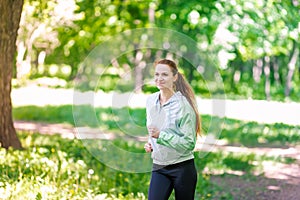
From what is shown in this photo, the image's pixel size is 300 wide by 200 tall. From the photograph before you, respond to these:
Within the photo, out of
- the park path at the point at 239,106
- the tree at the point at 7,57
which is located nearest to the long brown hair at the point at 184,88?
the tree at the point at 7,57

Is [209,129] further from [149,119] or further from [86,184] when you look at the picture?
[86,184]

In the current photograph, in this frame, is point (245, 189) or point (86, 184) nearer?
point (86, 184)

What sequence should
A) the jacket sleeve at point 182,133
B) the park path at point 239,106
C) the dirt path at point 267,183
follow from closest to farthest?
the jacket sleeve at point 182,133 → the dirt path at point 267,183 → the park path at point 239,106

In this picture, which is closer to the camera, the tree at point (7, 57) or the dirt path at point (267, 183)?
the dirt path at point (267, 183)

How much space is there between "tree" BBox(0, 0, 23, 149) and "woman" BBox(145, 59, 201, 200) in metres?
4.27

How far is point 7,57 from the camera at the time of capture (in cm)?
792

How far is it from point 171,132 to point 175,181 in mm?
448

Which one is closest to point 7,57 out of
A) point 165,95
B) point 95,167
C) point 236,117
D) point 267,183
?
point 95,167

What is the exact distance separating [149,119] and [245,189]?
4183 mm

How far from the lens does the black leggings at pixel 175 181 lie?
398cm

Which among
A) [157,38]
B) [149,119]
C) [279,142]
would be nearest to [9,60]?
[157,38]

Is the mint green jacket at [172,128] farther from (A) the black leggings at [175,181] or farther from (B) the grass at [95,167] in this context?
(B) the grass at [95,167]

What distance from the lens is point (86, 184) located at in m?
6.32

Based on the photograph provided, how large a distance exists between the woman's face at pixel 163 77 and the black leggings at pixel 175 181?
546mm
